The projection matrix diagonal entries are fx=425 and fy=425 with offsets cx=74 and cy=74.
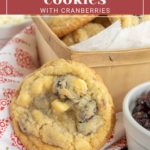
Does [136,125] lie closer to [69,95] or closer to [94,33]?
[69,95]

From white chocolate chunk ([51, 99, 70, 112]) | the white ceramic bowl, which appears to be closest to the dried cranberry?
the white ceramic bowl

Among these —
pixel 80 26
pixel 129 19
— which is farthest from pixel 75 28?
pixel 129 19

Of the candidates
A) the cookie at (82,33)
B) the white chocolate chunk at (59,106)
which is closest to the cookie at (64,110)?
the white chocolate chunk at (59,106)

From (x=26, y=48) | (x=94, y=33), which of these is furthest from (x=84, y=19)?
(x=26, y=48)

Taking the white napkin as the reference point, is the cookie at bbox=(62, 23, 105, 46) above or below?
above

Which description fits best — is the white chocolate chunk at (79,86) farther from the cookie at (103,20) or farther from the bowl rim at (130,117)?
the cookie at (103,20)

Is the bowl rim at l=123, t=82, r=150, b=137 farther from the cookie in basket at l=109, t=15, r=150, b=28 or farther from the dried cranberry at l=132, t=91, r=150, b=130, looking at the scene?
the cookie in basket at l=109, t=15, r=150, b=28

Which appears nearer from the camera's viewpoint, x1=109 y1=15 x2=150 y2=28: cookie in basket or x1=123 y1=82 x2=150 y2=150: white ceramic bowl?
x1=123 y1=82 x2=150 y2=150: white ceramic bowl
